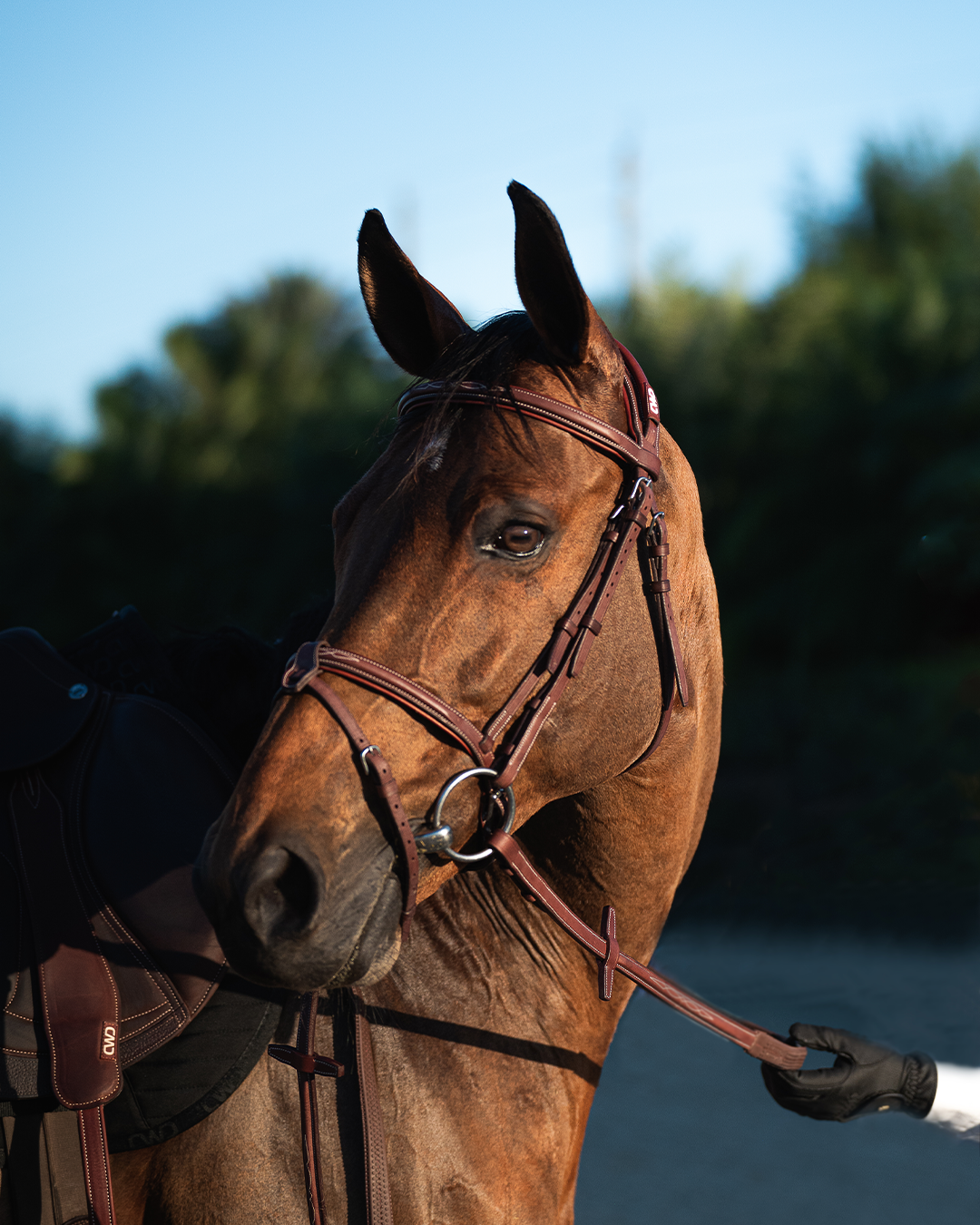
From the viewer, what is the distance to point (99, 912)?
5.53 ft

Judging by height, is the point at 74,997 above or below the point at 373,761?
below

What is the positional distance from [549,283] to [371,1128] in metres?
1.37

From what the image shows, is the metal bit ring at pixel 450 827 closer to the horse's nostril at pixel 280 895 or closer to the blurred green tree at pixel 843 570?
the horse's nostril at pixel 280 895

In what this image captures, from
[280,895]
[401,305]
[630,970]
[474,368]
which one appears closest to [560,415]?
[474,368]

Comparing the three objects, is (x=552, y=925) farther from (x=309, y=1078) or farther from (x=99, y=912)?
(x=99, y=912)

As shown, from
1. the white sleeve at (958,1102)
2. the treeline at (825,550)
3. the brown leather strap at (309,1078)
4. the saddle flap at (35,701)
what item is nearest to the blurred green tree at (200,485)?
the treeline at (825,550)

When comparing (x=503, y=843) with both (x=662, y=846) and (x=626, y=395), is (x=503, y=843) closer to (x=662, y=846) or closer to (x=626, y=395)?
(x=662, y=846)

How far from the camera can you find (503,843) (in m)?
1.54

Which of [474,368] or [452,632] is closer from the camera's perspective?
[452,632]

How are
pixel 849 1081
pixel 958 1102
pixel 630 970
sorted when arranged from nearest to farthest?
1. pixel 630 970
2. pixel 849 1081
3. pixel 958 1102

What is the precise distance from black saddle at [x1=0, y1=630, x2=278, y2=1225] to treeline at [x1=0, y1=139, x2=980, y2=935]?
3687 millimetres

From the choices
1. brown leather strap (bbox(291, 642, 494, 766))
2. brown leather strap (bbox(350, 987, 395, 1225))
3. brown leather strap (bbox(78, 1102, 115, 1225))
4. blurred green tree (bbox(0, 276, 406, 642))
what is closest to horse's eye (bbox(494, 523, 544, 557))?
brown leather strap (bbox(291, 642, 494, 766))

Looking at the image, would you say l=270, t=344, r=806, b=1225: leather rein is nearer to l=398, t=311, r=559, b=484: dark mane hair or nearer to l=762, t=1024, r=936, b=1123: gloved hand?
l=398, t=311, r=559, b=484: dark mane hair

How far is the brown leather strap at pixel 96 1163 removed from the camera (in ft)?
5.25
